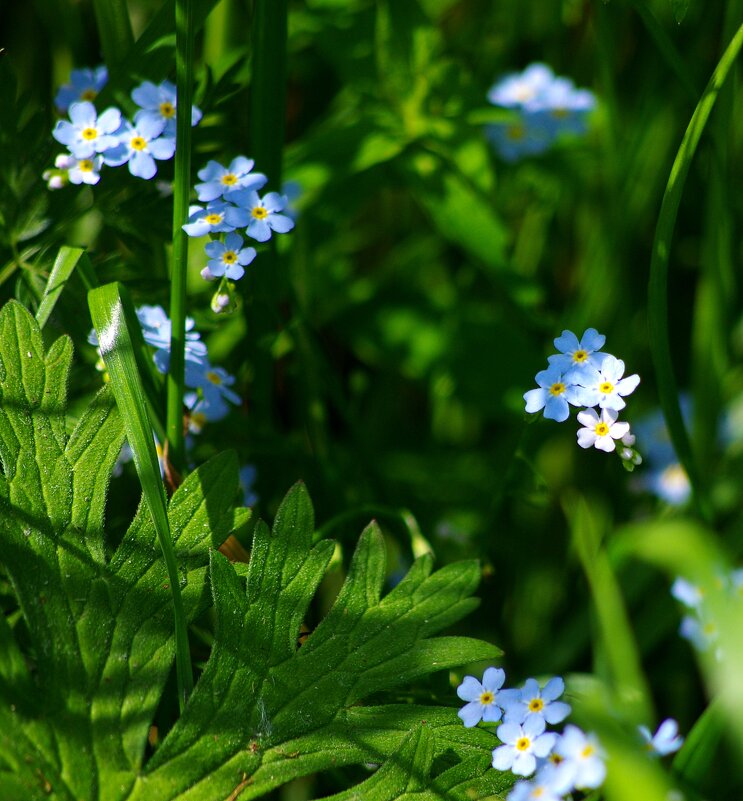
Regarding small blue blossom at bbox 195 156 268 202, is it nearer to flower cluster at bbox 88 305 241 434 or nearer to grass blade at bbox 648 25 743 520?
flower cluster at bbox 88 305 241 434

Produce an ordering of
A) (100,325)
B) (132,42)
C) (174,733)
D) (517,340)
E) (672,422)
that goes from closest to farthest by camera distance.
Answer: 1. (174,733)
2. (100,325)
3. (672,422)
4. (132,42)
5. (517,340)

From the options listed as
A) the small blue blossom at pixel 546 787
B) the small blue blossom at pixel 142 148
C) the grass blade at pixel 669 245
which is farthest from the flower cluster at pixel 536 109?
the small blue blossom at pixel 546 787

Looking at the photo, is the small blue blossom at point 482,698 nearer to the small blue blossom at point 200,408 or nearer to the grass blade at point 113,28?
the small blue blossom at point 200,408

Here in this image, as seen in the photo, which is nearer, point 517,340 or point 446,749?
point 446,749

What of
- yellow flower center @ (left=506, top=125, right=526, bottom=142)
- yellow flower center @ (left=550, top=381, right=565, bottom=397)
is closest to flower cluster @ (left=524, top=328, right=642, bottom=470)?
yellow flower center @ (left=550, top=381, right=565, bottom=397)

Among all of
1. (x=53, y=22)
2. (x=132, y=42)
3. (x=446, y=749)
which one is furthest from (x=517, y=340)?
(x=53, y=22)

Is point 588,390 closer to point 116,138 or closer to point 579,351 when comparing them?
point 579,351

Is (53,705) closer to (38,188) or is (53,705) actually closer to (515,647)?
(38,188)

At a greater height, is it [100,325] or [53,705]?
[100,325]

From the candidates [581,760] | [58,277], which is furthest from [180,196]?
[581,760]
